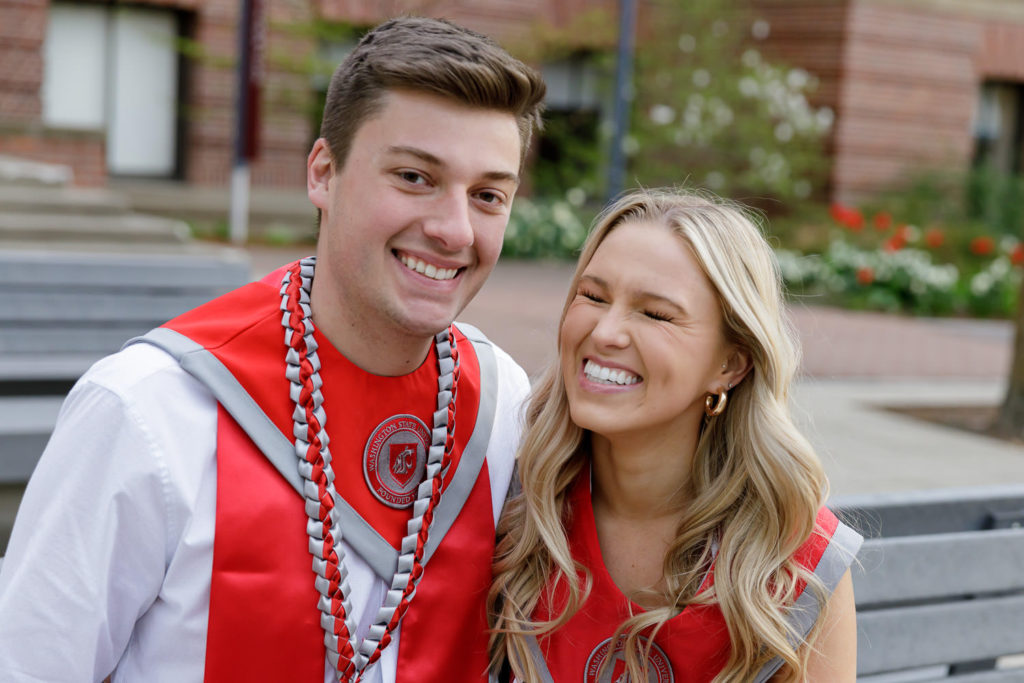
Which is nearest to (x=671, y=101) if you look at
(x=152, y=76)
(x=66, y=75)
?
(x=152, y=76)

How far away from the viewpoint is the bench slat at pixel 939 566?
266cm

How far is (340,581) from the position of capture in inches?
80.2

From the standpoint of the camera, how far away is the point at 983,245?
16.7 meters

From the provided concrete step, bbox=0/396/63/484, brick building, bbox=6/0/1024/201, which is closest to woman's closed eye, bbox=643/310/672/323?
concrete step, bbox=0/396/63/484

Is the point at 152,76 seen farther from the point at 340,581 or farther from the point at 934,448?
the point at 340,581

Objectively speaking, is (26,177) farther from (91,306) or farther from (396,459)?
(396,459)

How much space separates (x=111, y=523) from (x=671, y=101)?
1786 cm

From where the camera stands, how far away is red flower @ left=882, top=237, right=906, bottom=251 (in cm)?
1605

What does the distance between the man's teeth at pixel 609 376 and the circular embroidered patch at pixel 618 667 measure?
497 mm

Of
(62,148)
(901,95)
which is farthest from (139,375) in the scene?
(901,95)

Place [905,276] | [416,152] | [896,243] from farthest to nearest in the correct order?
[896,243] → [905,276] → [416,152]

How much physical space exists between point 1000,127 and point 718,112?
833cm

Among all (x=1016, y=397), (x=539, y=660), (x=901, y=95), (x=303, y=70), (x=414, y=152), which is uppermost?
(x=901, y=95)

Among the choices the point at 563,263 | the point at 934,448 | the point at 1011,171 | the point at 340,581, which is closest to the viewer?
the point at 340,581
